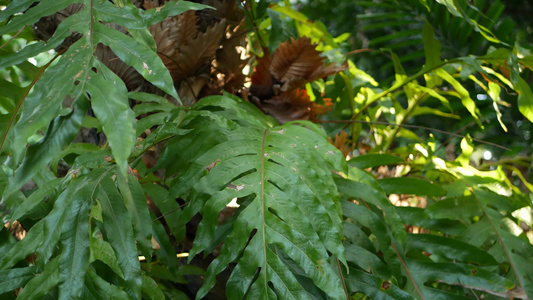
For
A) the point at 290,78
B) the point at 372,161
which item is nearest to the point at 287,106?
the point at 290,78

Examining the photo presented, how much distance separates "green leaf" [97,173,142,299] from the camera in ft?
1.90

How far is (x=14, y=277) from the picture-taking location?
62 cm

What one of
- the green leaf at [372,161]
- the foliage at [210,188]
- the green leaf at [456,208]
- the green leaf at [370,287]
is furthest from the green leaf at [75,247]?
the green leaf at [456,208]

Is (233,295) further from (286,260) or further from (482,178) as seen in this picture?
(482,178)

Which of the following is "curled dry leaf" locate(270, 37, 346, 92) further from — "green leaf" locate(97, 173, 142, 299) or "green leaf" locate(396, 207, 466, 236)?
"green leaf" locate(97, 173, 142, 299)

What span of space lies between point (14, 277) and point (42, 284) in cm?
7

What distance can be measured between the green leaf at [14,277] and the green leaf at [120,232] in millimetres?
119

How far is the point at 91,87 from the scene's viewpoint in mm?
481

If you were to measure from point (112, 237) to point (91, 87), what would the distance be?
0.70 ft

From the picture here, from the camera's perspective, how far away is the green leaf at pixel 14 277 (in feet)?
2.01

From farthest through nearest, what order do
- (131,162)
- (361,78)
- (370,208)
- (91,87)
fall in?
(361,78)
(370,208)
(131,162)
(91,87)

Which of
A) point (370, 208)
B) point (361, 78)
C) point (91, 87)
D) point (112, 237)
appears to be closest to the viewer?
point (91, 87)

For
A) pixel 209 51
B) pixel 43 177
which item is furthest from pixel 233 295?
pixel 209 51

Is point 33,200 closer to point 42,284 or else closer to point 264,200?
point 42,284
